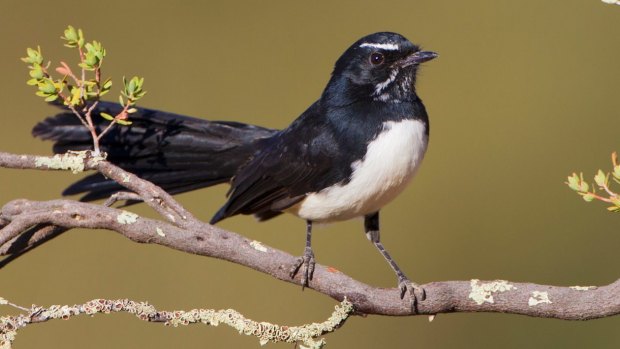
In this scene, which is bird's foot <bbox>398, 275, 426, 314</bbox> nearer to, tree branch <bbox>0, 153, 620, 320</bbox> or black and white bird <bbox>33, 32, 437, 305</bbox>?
tree branch <bbox>0, 153, 620, 320</bbox>

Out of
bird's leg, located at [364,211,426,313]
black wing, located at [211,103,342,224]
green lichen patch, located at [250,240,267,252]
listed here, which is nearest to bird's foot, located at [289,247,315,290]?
green lichen patch, located at [250,240,267,252]

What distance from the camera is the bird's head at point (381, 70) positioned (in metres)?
3.60

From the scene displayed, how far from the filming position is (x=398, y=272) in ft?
11.2

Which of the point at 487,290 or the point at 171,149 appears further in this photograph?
the point at 171,149

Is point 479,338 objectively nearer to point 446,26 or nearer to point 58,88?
point 446,26

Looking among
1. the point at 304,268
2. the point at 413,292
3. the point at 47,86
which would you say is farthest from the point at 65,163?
the point at 413,292

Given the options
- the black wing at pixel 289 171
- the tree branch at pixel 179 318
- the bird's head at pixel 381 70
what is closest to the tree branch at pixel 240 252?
the tree branch at pixel 179 318

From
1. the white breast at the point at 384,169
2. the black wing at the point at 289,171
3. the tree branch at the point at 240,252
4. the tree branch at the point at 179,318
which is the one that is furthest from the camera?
the black wing at the point at 289,171

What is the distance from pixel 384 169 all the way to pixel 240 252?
87cm

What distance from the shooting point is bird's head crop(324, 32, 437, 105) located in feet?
11.8

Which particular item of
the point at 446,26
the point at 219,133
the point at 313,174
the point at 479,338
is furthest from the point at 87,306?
the point at 446,26

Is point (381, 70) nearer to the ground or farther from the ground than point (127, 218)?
farther from the ground

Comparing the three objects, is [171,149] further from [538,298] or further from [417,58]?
[538,298]

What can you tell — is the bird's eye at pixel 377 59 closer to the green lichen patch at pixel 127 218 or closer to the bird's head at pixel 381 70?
the bird's head at pixel 381 70
